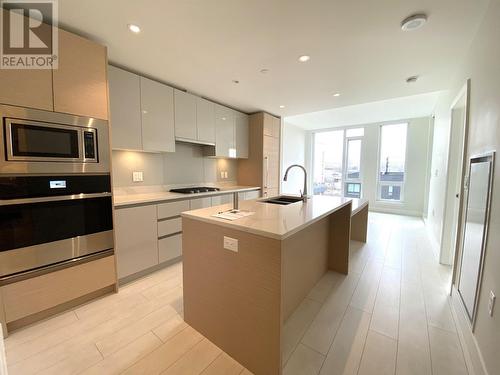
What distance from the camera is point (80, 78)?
183cm

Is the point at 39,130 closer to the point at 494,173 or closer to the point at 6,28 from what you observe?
the point at 6,28

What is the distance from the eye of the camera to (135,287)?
7.48 feet

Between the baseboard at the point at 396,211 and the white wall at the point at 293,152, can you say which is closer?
the baseboard at the point at 396,211

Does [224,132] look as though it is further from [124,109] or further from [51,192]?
[51,192]

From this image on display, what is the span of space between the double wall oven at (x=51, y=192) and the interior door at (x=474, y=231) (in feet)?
9.99

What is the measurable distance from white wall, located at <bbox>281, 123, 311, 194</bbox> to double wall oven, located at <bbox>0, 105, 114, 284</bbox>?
15.1ft

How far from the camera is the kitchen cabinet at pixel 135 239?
221 centimetres

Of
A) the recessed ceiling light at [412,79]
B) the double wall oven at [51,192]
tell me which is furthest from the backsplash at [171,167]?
the recessed ceiling light at [412,79]

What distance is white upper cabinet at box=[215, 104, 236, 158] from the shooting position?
363cm

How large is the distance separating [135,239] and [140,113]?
1.50m

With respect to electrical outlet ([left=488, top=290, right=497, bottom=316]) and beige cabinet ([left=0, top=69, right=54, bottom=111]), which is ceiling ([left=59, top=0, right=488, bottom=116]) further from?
electrical outlet ([left=488, top=290, right=497, bottom=316])

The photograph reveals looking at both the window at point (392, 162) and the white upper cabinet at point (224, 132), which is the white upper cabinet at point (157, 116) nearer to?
the white upper cabinet at point (224, 132)

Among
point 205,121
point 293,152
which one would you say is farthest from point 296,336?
point 293,152

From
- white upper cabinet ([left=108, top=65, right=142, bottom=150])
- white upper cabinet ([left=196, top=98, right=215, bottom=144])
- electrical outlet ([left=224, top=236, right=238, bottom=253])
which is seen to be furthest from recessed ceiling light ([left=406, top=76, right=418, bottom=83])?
white upper cabinet ([left=108, top=65, right=142, bottom=150])
